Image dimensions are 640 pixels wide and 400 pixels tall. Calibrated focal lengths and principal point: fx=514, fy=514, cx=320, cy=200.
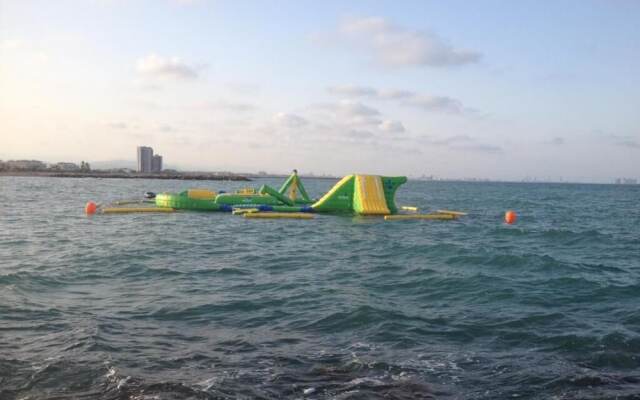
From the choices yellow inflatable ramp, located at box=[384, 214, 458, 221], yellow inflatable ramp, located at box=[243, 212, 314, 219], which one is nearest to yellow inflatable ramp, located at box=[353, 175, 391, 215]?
yellow inflatable ramp, located at box=[384, 214, 458, 221]

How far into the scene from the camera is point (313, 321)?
8875mm

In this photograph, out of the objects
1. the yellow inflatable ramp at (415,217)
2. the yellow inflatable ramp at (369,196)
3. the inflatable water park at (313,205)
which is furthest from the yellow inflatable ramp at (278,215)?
the yellow inflatable ramp at (415,217)

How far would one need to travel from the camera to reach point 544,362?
23.4 feet

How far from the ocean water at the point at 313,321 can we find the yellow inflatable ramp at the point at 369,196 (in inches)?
380

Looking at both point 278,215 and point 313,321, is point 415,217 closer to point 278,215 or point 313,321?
point 278,215

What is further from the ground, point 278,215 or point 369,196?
point 369,196

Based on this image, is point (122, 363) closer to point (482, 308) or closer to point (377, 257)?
point (482, 308)

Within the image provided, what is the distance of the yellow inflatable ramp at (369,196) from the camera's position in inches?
1099

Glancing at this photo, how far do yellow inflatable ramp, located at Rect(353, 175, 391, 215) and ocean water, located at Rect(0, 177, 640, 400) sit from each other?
965 cm

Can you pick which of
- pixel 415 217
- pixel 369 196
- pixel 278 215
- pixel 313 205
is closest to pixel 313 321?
pixel 278 215

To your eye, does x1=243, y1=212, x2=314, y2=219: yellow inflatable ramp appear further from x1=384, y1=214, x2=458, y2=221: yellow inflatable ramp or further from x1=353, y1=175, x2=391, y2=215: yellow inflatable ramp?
x1=384, y1=214, x2=458, y2=221: yellow inflatable ramp

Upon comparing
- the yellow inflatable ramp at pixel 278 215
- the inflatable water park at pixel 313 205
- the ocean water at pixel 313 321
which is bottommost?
the ocean water at pixel 313 321

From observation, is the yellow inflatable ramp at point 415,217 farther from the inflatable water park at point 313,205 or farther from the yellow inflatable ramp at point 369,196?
the yellow inflatable ramp at point 369,196

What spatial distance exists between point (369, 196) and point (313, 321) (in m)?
19.8
